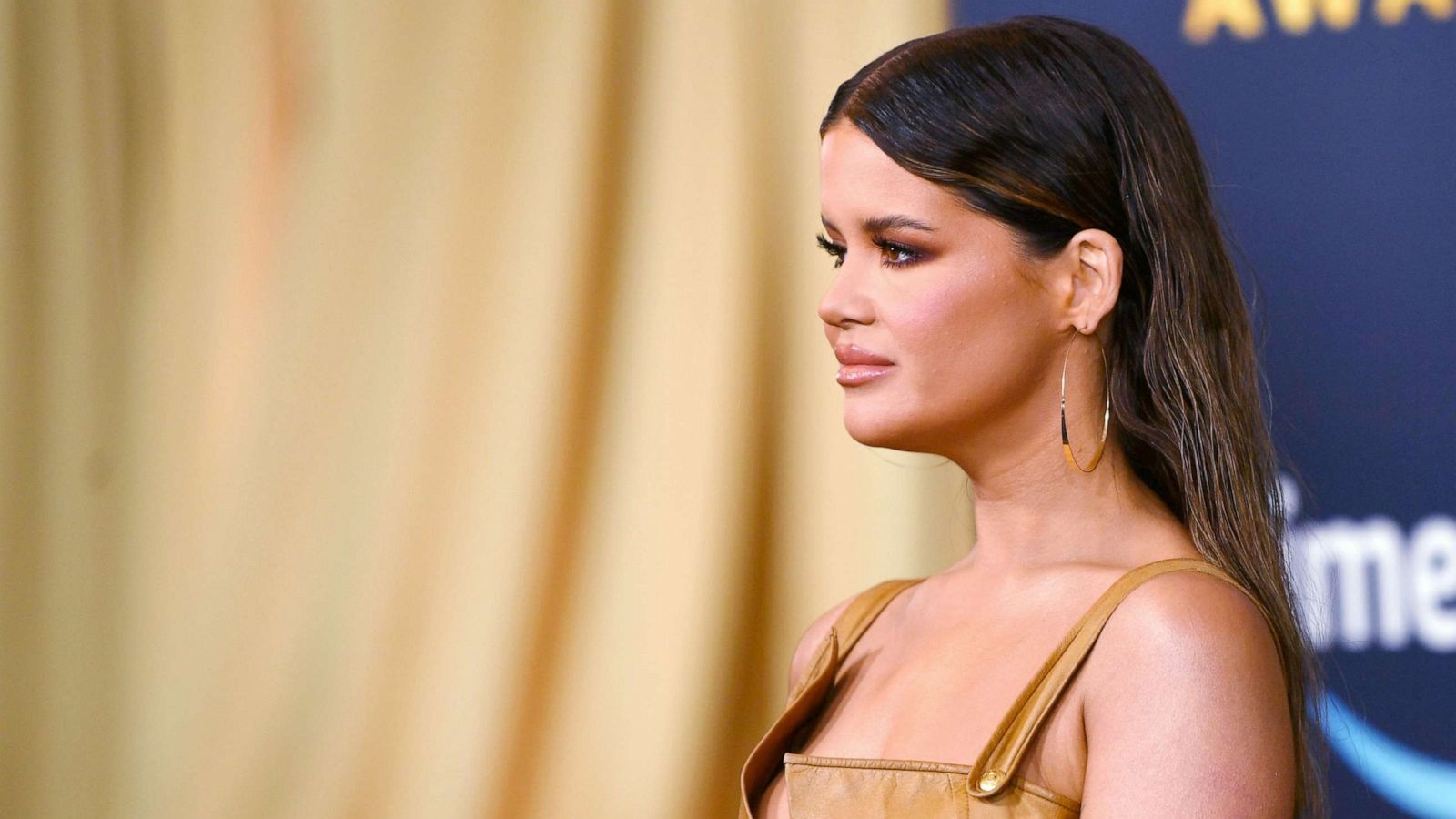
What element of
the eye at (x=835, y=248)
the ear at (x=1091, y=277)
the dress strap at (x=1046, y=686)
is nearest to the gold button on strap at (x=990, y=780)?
the dress strap at (x=1046, y=686)

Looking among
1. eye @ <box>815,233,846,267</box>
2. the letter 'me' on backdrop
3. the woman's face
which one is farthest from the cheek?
the letter 'me' on backdrop

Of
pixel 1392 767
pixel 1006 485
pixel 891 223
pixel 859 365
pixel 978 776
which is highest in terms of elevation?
pixel 891 223

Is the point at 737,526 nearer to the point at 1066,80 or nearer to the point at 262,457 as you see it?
the point at 262,457

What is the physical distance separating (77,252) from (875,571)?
114 centimetres

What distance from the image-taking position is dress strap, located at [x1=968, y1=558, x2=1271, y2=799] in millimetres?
1145

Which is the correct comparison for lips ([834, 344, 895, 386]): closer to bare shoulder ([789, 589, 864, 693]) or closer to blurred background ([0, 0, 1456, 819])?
bare shoulder ([789, 589, 864, 693])

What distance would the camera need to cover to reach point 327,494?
2.05m

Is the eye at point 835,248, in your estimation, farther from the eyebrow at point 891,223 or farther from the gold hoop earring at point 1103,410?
the gold hoop earring at point 1103,410

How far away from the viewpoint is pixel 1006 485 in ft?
4.37

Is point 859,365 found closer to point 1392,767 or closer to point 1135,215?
point 1135,215

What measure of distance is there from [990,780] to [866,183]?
1.57ft

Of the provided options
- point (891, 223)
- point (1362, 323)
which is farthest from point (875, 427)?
point (1362, 323)

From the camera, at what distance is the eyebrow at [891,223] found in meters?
1.26

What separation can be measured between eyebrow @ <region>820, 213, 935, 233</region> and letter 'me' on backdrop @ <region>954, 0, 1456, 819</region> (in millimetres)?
556
